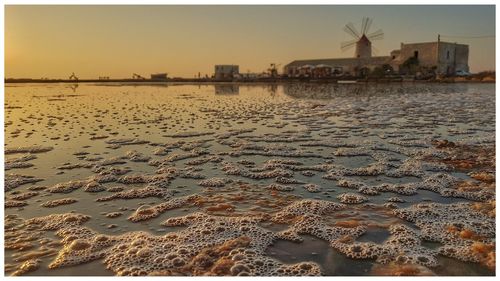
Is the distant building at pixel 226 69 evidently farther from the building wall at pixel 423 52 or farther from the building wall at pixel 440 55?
the building wall at pixel 440 55

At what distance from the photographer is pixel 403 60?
7875cm

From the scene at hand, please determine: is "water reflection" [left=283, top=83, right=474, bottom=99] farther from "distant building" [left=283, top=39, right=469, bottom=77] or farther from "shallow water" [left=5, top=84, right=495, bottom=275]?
"distant building" [left=283, top=39, right=469, bottom=77]

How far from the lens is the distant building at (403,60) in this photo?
75.6 metres

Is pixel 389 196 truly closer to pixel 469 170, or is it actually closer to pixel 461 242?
pixel 461 242

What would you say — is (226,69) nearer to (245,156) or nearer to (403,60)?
(403,60)

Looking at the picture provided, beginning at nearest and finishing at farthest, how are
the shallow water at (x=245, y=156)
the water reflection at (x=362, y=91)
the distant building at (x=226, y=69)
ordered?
the shallow water at (x=245, y=156) < the water reflection at (x=362, y=91) < the distant building at (x=226, y=69)

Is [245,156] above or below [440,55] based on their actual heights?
below

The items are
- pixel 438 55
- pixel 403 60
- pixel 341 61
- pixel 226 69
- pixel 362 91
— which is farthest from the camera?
pixel 226 69

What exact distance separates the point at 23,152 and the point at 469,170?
8.30m

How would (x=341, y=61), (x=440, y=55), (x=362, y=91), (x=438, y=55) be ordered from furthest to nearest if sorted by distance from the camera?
1. (x=341, y=61)
2. (x=440, y=55)
3. (x=438, y=55)
4. (x=362, y=91)

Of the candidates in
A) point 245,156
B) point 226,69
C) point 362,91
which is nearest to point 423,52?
point 362,91

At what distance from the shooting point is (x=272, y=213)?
439 centimetres

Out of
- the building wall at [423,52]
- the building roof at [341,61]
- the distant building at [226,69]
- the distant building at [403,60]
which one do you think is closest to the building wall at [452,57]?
the distant building at [403,60]
